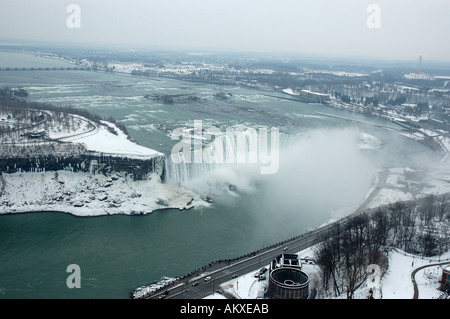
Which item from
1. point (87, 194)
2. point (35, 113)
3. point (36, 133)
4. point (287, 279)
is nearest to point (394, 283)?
point (287, 279)

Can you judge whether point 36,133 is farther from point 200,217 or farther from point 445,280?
point 445,280

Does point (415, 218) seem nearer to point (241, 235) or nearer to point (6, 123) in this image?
point (241, 235)

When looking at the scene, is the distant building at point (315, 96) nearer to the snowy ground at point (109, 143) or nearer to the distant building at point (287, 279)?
the snowy ground at point (109, 143)

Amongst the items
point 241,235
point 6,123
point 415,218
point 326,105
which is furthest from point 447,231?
point 326,105

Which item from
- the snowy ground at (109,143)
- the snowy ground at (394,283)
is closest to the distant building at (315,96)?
the snowy ground at (109,143)

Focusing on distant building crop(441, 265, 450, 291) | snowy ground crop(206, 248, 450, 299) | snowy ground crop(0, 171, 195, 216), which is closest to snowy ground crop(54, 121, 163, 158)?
snowy ground crop(0, 171, 195, 216)

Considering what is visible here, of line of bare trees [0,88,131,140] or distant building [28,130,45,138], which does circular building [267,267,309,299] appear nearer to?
line of bare trees [0,88,131,140]
